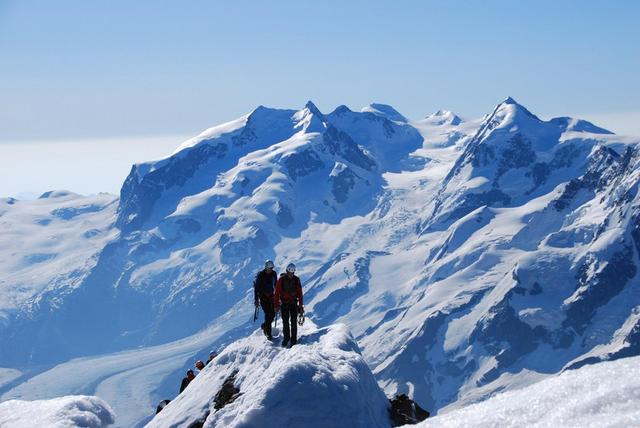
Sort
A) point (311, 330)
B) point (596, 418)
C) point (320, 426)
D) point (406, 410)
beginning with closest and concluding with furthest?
point (596, 418) < point (320, 426) < point (406, 410) < point (311, 330)

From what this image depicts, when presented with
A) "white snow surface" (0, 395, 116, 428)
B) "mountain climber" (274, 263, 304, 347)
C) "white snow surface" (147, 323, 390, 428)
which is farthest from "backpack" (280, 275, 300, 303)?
"white snow surface" (0, 395, 116, 428)

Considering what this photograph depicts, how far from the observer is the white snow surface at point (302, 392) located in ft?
85.5

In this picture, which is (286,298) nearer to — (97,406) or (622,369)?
(97,406)

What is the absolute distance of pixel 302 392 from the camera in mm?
26469

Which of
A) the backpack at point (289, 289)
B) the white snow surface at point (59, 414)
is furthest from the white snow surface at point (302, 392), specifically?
the white snow surface at point (59, 414)

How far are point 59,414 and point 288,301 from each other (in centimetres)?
920

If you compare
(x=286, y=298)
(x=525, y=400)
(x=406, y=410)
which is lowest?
(x=406, y=410)

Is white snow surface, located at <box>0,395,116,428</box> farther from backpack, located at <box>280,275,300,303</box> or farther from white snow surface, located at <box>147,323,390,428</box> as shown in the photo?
backpack, located at <box>280,275,300,303</box>

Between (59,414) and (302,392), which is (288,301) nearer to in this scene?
(302,392)

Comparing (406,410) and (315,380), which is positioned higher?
(315,380)

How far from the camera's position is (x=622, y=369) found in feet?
62.4

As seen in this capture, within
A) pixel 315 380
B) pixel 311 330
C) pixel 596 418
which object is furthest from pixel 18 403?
pixel 596 418

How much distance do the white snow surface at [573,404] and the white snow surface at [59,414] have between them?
1693 cm

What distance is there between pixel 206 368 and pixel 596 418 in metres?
21.6
